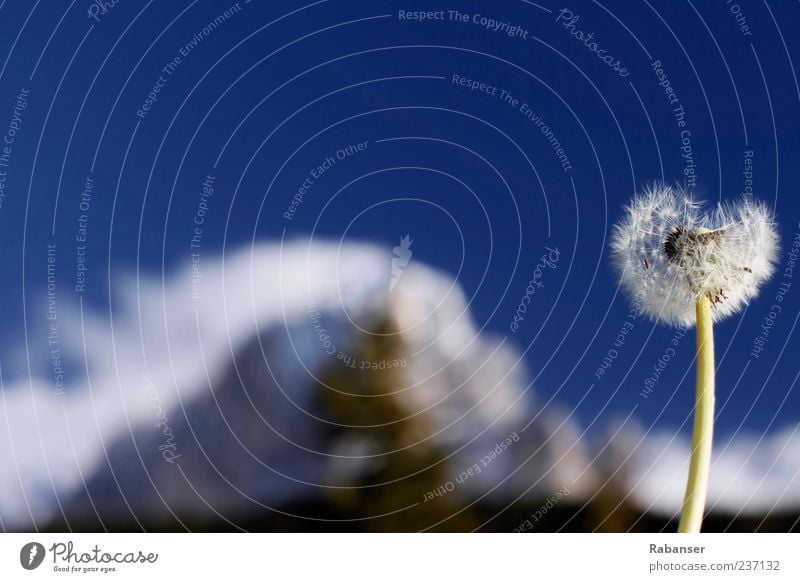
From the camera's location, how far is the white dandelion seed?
190 inches

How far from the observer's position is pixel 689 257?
4883 millimetres

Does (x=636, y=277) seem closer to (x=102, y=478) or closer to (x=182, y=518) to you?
(x=182, y=518)
